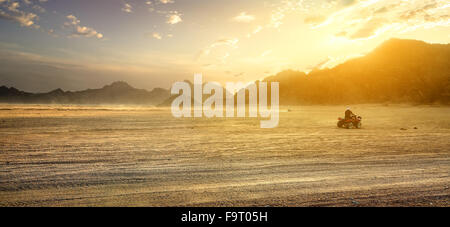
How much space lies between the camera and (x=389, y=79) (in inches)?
4739

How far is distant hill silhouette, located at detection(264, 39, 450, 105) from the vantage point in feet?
349

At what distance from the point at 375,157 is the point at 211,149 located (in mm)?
6850

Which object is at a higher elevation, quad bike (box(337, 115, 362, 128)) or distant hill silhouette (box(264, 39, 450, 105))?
distant hill silhouette (box(264, 39, 450, 105))

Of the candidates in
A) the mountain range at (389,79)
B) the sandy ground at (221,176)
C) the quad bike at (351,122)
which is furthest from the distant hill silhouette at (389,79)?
the sandy ground at (221,176)

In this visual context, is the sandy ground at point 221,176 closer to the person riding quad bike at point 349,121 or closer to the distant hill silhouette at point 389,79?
the person riding quad bike at point 349,121

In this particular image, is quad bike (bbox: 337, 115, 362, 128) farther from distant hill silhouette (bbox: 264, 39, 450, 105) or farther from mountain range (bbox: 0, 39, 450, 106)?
mountain range (bbox: 0, 39, 450, 106)

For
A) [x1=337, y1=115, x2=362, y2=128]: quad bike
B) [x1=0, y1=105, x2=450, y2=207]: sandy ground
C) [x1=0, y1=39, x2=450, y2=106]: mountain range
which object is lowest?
[x1=0, y1=105, x2=450, y2=207]: sandy ground

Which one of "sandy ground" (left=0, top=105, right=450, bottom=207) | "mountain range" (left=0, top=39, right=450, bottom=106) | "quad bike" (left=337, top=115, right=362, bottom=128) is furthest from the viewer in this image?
"mountain range" (left=0, top=39, right=450, bottom=106)

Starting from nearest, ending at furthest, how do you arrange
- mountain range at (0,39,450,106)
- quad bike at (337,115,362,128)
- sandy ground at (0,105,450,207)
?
sandy ground at (0,105,450,207) → quad bike at (337,115,362,128) → mountain range at (0,39,450,106)

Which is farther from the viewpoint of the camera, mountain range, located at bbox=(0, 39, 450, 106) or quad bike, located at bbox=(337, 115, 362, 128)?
mountain range, located at bbox=(0, 39, 450, 106)

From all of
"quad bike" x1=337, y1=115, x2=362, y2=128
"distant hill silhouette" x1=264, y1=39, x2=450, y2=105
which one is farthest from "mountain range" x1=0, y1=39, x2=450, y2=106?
"quad bike" x1=337, y1=115, x2=362, y2=128

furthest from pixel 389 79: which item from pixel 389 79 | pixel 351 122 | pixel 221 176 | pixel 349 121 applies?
pixel 221 176

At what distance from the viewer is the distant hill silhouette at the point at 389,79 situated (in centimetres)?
10631
